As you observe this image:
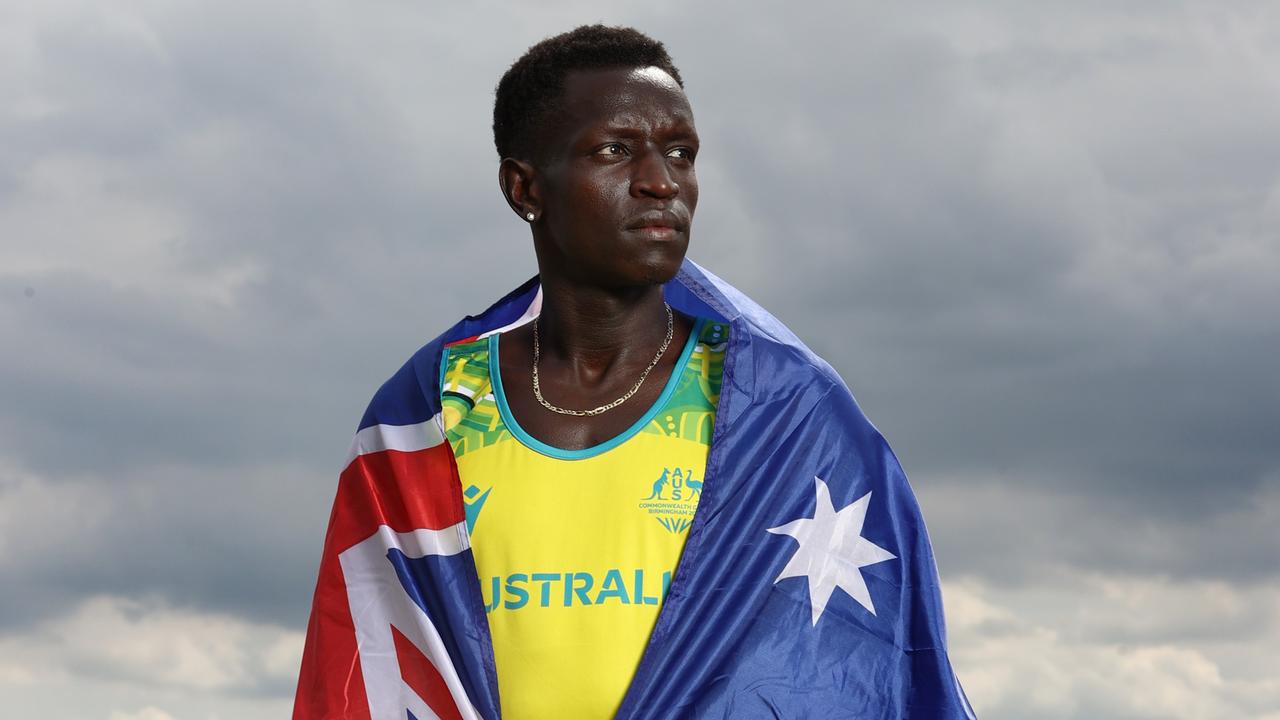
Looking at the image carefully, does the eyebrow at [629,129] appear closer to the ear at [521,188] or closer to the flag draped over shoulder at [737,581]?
the ear at [521,188]

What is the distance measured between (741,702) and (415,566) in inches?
46.8

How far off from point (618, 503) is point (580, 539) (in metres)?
0.16

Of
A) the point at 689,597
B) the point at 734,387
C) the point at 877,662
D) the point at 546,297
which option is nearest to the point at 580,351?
the point at 546,297

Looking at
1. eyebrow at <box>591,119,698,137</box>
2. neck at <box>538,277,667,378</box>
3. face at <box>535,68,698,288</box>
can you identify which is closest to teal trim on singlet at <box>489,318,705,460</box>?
neck at <box>538,277,667,378</box>

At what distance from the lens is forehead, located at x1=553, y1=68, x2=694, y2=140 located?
5488mm

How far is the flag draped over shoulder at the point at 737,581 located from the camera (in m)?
5.14

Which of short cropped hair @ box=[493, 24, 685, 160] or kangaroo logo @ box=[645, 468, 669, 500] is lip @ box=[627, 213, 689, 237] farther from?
kangaroo logo @ box=[645, 468, 669, 500]

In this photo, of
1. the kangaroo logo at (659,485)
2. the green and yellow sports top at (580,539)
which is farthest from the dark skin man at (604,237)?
the kangaroo logo at (659,485)

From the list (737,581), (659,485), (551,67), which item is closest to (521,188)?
(551,67)

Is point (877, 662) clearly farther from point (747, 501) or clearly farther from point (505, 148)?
point (505, 148)

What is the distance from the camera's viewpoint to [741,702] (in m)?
5.06

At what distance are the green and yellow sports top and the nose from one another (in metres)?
0.59

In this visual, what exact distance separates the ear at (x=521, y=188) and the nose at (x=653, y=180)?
16.8 inches

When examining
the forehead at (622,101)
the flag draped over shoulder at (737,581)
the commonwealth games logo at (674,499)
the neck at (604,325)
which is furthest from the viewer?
the neck at (604,325)
